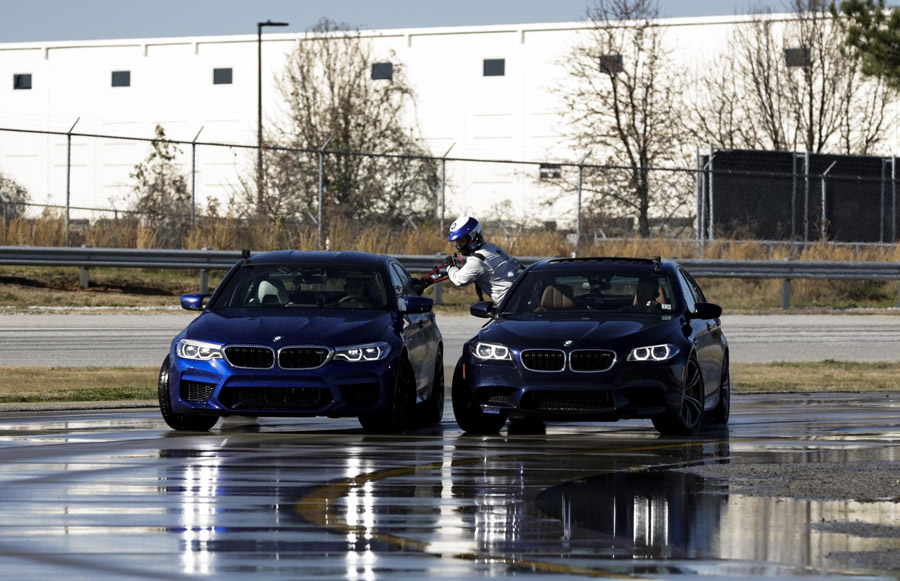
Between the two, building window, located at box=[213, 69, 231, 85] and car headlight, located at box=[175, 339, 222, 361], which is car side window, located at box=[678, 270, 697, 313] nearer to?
car headlight, located at box=[175, 339, 222, 361]

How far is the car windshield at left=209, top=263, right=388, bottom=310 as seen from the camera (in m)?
14.8

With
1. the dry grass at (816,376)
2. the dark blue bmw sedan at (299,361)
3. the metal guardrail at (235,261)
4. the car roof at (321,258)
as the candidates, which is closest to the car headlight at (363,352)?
the dark blue bmw sedan at (299,361)

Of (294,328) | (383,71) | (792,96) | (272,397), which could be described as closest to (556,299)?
(294,328)

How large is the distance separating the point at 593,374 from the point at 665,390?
1.81 ft

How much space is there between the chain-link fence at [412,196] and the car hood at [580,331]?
1519 centimetres

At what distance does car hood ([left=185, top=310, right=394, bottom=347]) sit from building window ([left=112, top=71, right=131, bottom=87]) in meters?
52.7

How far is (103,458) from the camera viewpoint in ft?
38.8

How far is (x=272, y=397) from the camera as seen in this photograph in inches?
531

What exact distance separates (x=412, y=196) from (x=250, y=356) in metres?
31.5

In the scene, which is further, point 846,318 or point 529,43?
point 529,43

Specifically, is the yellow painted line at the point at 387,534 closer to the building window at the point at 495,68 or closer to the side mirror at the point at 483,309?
the side mirror at the point at 483,309

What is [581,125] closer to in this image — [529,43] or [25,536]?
[529,43]

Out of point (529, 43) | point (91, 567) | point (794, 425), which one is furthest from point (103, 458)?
point (529, 43)

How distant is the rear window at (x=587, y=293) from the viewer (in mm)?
14586
